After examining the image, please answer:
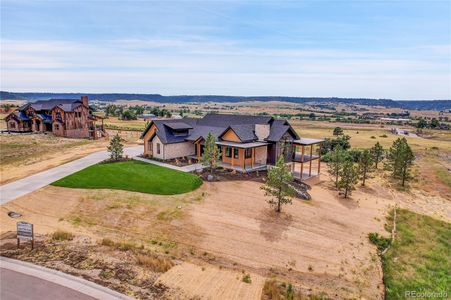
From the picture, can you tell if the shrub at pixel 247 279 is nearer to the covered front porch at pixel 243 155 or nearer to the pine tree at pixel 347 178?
the covered front porch at pixel 243 155

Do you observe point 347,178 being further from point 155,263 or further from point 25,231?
point 25,231

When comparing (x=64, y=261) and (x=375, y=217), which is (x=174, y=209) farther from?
(x=375, y=217)

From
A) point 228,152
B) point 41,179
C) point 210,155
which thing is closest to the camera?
point 41,179

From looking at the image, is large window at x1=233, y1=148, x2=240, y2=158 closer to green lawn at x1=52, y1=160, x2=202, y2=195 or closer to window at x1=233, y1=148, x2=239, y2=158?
window at x1=233, y1=148, x2=239, y2=158

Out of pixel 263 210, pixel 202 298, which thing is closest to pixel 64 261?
pixel 202 298

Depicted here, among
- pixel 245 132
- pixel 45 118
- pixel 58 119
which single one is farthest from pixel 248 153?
pixel 45 118

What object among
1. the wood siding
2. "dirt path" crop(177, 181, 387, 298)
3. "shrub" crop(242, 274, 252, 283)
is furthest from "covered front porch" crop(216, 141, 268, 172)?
"shrub" crop(242, 274, 252, 283)

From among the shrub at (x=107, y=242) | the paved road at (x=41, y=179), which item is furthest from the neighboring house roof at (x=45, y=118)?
the shrub at (x=107, y=242)
